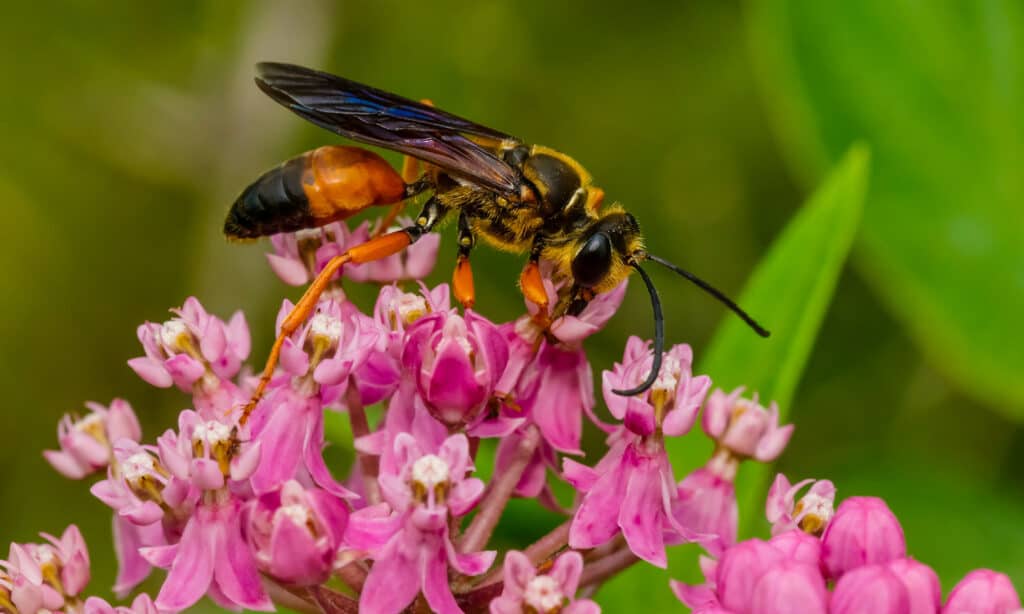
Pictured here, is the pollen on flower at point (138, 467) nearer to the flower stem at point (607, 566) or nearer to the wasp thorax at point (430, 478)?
the wasp thorax at point (430, 478)

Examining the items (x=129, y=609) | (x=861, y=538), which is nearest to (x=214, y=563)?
(x=129, y=609)

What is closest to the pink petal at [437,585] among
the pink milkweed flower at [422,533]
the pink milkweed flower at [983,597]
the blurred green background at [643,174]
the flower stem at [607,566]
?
the pink milkweed flower at [422,533]

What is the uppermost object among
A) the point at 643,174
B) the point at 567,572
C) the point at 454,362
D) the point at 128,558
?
the point at 454,362

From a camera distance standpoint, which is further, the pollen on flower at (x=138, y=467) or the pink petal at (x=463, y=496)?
the pollen on flower at (x=138, y=467)

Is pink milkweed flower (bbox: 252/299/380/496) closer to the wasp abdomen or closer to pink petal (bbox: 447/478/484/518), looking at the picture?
pink petal (bbox: 447/478/484/518)

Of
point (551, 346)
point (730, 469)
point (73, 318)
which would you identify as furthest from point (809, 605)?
point (73, 318)

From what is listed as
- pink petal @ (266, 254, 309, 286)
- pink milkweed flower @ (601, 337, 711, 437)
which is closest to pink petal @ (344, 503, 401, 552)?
pink milkweed flower @ (601, 337, 711, 437)

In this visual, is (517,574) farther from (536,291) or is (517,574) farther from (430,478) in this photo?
(536,291)
